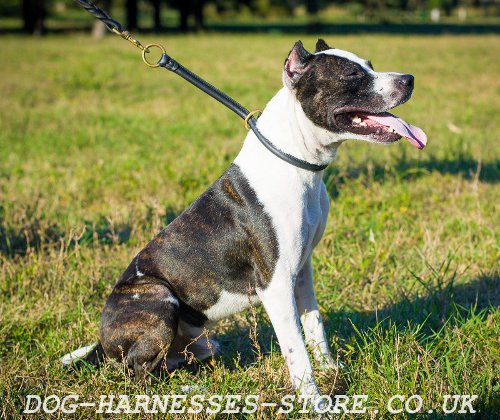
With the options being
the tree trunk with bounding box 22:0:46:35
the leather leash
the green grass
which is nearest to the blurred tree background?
the tree trunk with bounding box 22:0:46:35

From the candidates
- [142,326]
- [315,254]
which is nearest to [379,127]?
[142,326]

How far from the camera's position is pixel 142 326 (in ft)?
10.8

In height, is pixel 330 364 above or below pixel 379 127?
below

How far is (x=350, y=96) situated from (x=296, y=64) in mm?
317

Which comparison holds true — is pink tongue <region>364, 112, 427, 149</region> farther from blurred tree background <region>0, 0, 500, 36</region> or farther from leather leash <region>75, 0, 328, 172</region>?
blurred tree background <region>0, 0, 500, 36</region>

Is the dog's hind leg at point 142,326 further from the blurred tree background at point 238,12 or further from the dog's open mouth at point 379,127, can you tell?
the blurred tree background at point 238,12

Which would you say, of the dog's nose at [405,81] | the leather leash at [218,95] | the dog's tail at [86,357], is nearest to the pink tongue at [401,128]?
the dog's nose at [405,81]

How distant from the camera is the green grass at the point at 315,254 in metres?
3.35

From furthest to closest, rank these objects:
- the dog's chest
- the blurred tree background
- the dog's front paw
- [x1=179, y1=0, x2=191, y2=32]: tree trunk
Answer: [x1=179, y1=0, x2=191, y2=32]: tree trunk < the blurred tree background < the dog's front paw < the dog's chest

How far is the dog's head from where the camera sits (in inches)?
118

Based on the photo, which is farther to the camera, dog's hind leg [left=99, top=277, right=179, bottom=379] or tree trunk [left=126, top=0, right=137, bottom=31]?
tree trunk [left=126, top=0, right=137, bottom=31]

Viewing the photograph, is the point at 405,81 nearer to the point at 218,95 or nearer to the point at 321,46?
the point at 321,46

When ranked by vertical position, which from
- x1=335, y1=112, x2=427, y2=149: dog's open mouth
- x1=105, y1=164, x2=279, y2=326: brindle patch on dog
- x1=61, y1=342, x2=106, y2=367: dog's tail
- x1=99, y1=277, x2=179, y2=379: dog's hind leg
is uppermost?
x1=335, y1=112, x2=427, y2=149: dog's open mouth

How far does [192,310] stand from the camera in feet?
11.2
